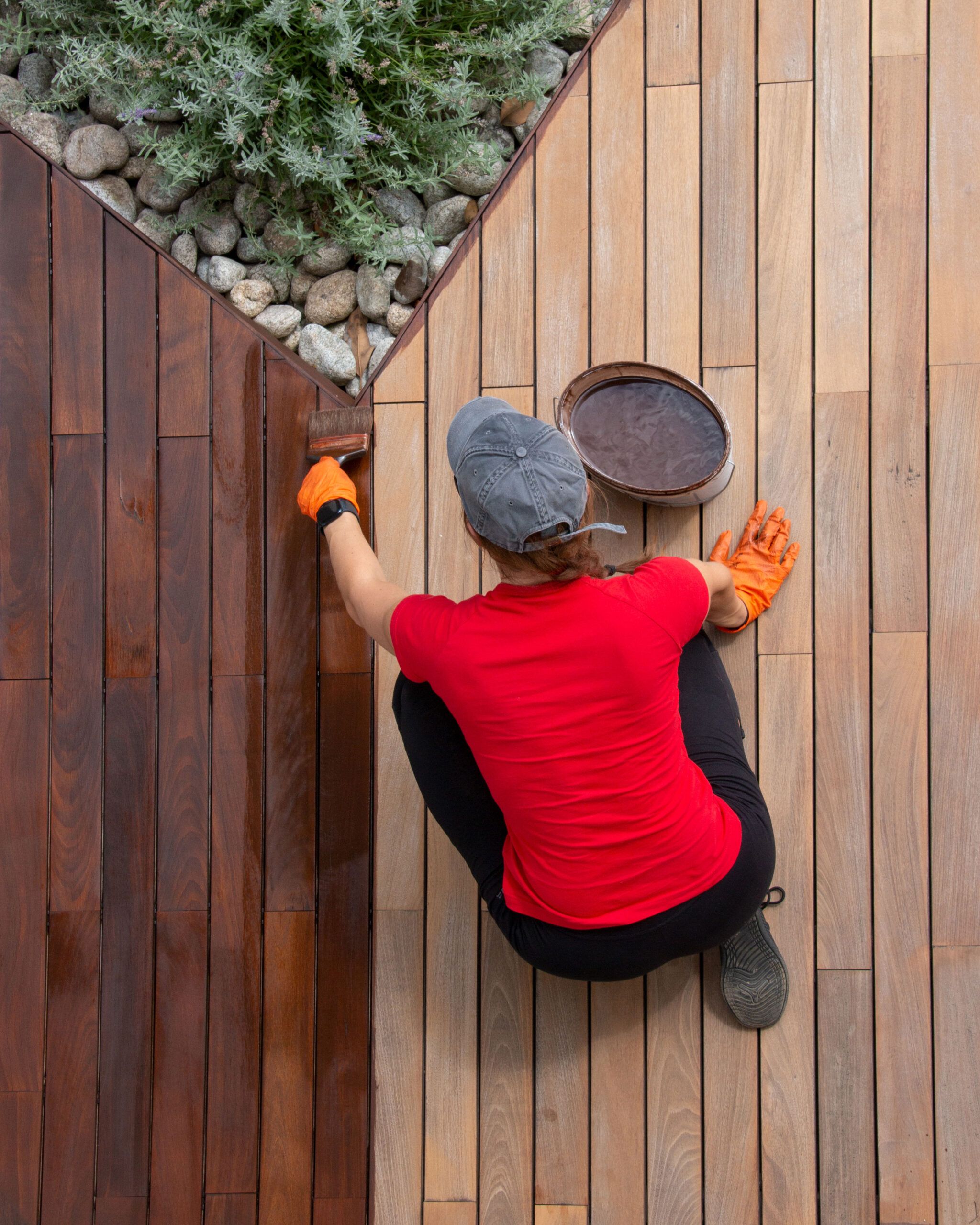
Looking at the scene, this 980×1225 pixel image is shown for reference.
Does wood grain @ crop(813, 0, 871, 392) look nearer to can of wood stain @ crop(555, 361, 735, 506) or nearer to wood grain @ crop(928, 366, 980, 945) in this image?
wood grain @ crop(928, 366, 980, 945)

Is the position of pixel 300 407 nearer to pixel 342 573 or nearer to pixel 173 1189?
pixel 342 573

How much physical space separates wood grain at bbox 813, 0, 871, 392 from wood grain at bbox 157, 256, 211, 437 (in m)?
1.31

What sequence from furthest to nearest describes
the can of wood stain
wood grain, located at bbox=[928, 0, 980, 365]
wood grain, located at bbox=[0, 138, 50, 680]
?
wood grain, located at bbox=[0, 138, 50, 680] → wood grain, located at bbox=[928, 0, 980, 365] → the can of wood stain

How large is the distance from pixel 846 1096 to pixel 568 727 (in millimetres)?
1184

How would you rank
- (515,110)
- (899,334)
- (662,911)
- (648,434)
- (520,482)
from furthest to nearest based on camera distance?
(515,110) → (899,334) → (648,434) → (662,911) → (520,482)

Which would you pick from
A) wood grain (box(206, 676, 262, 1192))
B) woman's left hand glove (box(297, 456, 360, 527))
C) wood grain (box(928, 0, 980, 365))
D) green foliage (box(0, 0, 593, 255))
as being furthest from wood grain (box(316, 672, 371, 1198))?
wood grain (box(928, 0, 980, 365))

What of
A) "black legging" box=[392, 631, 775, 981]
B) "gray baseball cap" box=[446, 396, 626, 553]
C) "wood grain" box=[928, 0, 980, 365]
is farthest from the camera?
"wood grain" box=[928, 0, 980, 365]

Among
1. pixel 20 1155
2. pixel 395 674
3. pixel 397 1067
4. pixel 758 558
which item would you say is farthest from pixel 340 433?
pixel 20 1155

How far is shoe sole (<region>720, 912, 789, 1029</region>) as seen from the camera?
1783 millimetres

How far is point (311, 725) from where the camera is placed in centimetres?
192

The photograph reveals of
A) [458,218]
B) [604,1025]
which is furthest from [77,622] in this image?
[604,1025]

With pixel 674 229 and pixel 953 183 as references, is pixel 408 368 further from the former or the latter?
pixel 953 183

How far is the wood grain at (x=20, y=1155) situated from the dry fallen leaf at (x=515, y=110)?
237 cm

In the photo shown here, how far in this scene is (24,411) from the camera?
196cm
